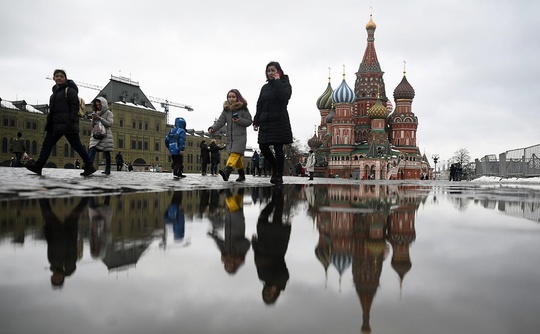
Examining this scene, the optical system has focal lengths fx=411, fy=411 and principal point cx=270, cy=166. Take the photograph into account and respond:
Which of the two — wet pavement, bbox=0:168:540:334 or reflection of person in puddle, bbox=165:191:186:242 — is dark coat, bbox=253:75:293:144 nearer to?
reflection of person in puddle, bbox=165:191:186:242

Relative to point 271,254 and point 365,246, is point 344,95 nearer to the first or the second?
point 365,246

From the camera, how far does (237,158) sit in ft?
28.3

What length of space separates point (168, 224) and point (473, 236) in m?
1.71

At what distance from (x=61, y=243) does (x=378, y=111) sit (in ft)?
216

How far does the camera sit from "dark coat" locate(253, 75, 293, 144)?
7.66 metres

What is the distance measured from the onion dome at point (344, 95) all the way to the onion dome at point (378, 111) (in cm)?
420

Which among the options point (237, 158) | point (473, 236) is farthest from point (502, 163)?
point (473, 236)

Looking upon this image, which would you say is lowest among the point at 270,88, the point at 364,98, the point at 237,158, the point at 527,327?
the point at 527,327

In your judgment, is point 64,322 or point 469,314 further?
point 469,314

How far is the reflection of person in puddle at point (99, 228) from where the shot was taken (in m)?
1.61

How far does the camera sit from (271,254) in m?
1.65

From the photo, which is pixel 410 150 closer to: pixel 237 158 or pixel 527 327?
pixel 237 158

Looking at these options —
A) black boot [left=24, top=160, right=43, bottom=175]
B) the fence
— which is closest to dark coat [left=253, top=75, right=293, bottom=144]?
black boot [left=24, top=160, right=43, bottom=175]

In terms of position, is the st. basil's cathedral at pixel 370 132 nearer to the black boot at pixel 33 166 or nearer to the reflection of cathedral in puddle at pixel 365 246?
the black boot at pixel 33 166
